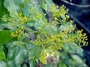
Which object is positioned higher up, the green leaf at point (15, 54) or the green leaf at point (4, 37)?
the green leaf at point (4, 37)

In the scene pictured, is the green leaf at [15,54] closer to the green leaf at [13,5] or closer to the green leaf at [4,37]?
the green leaf at [4,37]

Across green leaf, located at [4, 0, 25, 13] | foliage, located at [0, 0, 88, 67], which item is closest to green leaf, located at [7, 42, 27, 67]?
foliage, located at [0, 0, 88, 67]

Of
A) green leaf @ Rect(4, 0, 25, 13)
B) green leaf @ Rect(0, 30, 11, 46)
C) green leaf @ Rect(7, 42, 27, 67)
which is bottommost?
green leaf @ Rect(7, 42, 27, 67)

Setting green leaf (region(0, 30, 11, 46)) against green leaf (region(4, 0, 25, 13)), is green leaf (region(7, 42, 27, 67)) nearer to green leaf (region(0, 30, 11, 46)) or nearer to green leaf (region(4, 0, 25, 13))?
green leaf (region(0, 30, 11, 46))

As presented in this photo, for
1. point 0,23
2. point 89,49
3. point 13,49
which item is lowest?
point 89,49

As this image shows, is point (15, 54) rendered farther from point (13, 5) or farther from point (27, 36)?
point (13, 5)

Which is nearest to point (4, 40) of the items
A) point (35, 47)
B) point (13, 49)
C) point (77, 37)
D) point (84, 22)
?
point (13, 49)

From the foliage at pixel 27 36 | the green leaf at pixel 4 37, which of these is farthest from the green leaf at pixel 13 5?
the green leaf at pixel 4 37

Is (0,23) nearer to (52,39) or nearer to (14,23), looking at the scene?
(14,23)

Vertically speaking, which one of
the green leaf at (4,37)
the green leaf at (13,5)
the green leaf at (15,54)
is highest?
the green leaf at (13,5)
